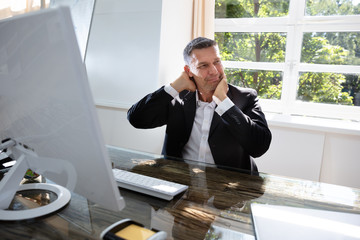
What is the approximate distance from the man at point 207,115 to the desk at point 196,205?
35cm

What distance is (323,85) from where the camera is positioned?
303 cm

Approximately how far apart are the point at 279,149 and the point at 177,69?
1.20m

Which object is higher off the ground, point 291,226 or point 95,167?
point 95,167

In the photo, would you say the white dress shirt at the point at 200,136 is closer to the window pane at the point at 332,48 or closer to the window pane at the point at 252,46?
the window pane at the point at 252,46

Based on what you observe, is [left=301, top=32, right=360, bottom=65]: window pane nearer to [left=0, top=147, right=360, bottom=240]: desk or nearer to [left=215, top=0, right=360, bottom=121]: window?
[left=215, top=0, right=360, bottom=121]: window

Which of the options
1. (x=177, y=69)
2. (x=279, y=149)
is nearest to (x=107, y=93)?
(x=177, y=69)

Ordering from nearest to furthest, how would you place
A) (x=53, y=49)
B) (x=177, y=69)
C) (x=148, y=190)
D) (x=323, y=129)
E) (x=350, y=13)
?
1. (x=53, y=49)
2. (x=148, y=190)
3. (x=323, y=129)
4. (x=350, y=13)
5. (x=177, y=69)

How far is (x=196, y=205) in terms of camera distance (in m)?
0.93

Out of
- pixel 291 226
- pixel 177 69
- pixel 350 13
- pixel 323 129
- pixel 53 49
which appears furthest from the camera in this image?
pixel 177 69

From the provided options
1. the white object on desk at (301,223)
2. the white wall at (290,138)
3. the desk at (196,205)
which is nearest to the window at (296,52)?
the white wall at (290,138)

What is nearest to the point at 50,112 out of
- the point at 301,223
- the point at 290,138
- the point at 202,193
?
the point at 202,193

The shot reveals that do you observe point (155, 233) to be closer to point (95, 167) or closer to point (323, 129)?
point (95, 167)

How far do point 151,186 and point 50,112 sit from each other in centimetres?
45

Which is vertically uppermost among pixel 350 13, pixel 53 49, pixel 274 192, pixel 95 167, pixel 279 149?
pixel 350 13
